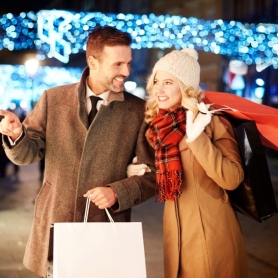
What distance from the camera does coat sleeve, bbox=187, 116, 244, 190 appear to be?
8.52 ft

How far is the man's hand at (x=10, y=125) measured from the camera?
2672 mm

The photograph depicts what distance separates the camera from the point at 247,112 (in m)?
2.79

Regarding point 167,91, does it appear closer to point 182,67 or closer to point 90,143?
point 182,67

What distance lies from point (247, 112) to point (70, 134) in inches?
36.8

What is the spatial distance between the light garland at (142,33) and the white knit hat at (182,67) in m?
4.10

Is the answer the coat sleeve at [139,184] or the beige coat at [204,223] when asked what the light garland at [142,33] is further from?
the beige coat at [204,223]

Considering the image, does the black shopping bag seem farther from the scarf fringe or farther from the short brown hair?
the short brown hair

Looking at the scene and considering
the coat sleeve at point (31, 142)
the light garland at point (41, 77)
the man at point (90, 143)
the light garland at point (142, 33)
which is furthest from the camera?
the light garland at point (41, 77)

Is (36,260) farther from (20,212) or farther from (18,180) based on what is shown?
(18,180)

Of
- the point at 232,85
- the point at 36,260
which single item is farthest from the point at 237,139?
the point at 232,85

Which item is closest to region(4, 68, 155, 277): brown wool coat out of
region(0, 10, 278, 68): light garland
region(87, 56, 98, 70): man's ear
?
region(87, 56, 98, 70): man's ear

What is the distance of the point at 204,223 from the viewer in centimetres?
279

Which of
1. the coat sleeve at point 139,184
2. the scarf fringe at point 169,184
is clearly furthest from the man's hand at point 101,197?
the scarf fringe at point 169,184

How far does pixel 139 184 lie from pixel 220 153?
1.66ft
